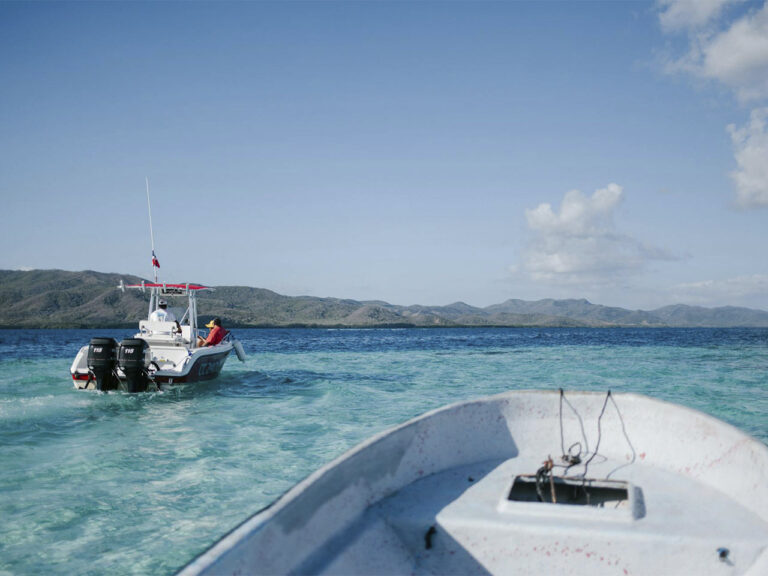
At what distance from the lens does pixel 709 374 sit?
24.1m

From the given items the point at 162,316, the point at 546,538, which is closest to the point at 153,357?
the point at 162,316

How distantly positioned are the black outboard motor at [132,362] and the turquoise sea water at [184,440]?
74cm

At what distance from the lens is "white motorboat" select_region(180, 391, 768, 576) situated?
3.19 m

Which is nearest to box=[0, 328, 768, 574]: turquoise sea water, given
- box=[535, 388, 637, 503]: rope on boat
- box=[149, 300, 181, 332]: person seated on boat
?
box=[149, 300, 181, 332]: person seated on boat

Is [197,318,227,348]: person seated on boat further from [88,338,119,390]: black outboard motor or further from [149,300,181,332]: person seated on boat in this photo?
[88,338,119,390]: black outboard motor

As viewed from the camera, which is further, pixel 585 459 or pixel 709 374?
pixel 709 374

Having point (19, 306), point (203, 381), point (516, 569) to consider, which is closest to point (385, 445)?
point (516, 569)

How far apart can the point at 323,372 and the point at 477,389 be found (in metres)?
9.01

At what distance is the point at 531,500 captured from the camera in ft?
13.3

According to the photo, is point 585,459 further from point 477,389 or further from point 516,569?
point 477,389

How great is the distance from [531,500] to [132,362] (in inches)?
502

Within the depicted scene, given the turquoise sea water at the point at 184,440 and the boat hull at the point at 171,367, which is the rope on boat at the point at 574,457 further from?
the boat hull at the point at 171,367

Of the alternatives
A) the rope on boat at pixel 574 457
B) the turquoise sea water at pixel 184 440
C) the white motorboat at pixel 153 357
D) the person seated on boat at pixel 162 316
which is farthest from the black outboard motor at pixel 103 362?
the rope on boat at pixel 574 457

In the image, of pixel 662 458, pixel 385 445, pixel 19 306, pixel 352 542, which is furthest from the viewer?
pixel 19 306
